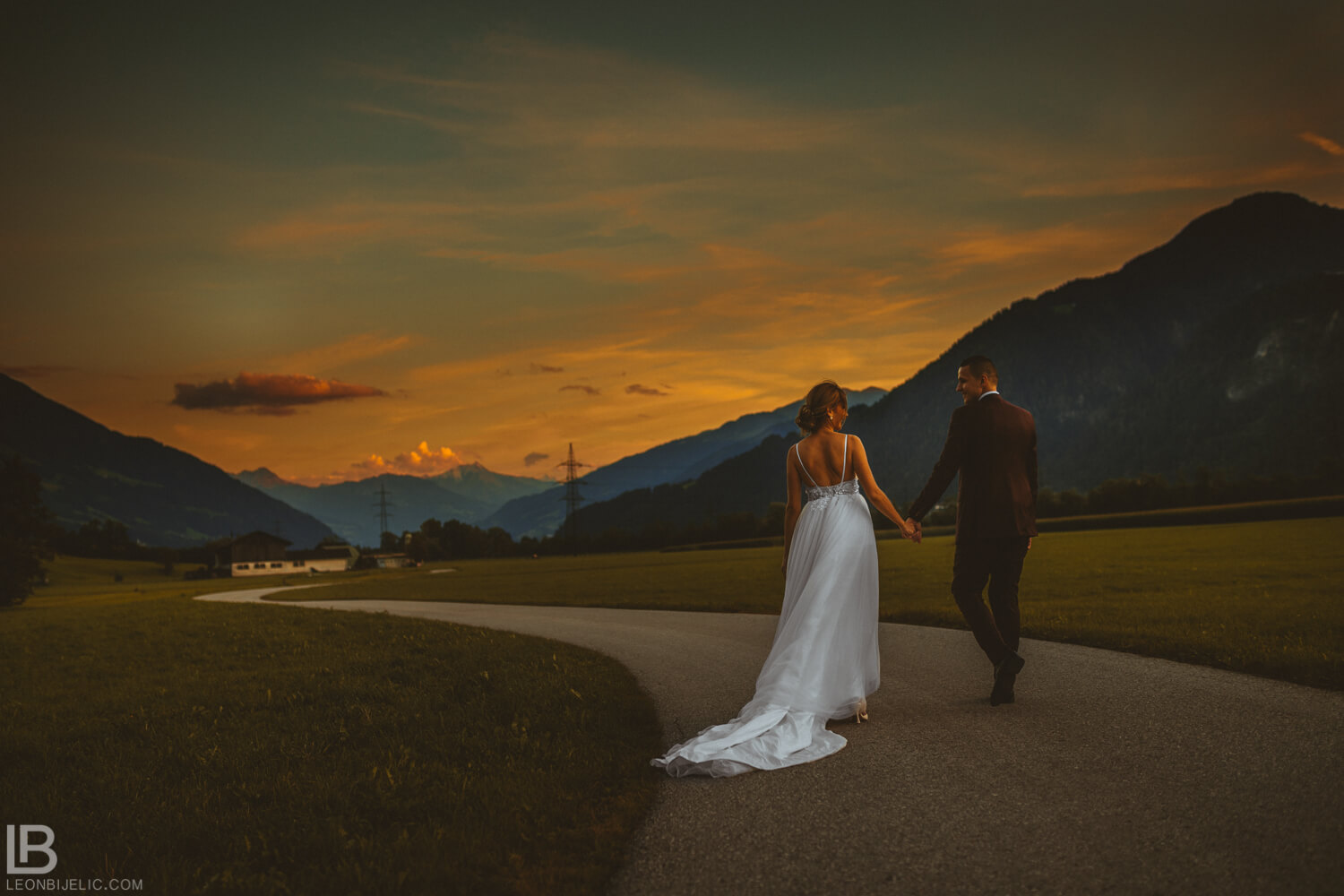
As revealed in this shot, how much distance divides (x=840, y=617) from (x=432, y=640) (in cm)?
970

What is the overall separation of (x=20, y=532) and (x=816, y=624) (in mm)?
Result: 50494

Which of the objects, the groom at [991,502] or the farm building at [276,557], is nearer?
the groom at [991,502]

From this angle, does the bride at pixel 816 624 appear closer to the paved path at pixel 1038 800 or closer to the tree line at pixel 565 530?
the paved path at pixel 1038 800

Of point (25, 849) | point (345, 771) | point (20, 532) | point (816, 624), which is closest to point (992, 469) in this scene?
point (816, 624)

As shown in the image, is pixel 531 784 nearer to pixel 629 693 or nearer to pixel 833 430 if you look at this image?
pixel 629 693

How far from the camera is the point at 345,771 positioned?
6.43 m

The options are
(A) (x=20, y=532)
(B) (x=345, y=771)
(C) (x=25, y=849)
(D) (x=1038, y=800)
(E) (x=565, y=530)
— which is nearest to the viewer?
(D) (x=1038, y=800)

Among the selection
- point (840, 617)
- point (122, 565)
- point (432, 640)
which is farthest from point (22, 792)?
point (122, 565)

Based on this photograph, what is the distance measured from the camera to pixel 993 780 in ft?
17.0

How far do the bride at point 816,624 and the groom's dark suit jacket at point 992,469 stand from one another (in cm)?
63

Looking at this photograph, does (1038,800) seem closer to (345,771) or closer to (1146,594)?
(345,771)

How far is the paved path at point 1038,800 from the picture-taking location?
12.7ft

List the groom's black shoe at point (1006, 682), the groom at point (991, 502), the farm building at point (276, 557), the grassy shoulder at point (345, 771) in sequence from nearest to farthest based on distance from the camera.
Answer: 1. the grassy shoulder at point (345, 771)
2. the groom's black shoe at point (1006, 682)
3. the groom at point (991, 502)
4. the farm building at point (276, 557)

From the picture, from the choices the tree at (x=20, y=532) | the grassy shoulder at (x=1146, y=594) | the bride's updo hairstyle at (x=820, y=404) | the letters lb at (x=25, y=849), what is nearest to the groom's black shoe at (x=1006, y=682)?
the bride's updo hairstyle at (x=820, y=404)
